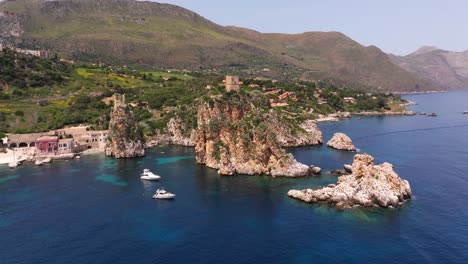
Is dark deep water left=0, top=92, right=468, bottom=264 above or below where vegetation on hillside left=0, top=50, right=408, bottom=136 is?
below

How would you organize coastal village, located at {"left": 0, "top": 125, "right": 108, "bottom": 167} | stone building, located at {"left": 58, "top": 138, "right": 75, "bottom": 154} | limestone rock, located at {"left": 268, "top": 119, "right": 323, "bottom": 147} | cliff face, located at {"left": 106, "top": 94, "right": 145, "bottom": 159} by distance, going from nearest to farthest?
cliff face, located at {"left": 106, "top": 94, "right": 145, "bottom": 159}
coastal village, located at {"left": 0, "top": 125, "right": 108, "bottom": 167}
stone building, located at {"left": 58, "top": 138, "right": 75, "bottom": 154}
limestone rock, located at {"left": 268, "top": 119, "right": 323, "bottom": 147}

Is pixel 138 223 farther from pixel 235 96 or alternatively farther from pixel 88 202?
pixel 235 96

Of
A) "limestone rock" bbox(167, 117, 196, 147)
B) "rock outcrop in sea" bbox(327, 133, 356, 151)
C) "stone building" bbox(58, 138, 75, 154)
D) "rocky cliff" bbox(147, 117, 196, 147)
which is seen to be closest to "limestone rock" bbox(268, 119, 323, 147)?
"rock outcrop in sea" bbox(327, 133, 356, 151)

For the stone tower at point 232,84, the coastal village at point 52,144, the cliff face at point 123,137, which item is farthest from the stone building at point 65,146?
the stone tower at point 232,84

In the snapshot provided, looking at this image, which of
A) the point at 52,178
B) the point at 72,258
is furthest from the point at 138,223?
the point at 52,178

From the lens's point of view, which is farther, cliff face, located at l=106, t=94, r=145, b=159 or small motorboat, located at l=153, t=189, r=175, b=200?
cliff face, located at l=106, t=94, r=145, b=159

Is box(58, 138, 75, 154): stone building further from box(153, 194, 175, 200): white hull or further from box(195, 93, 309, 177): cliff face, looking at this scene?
box(153, 194, 175, 200): white hull

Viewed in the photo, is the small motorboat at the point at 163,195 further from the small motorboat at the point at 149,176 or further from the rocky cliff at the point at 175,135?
the rocky cliff at the point at 175,135
